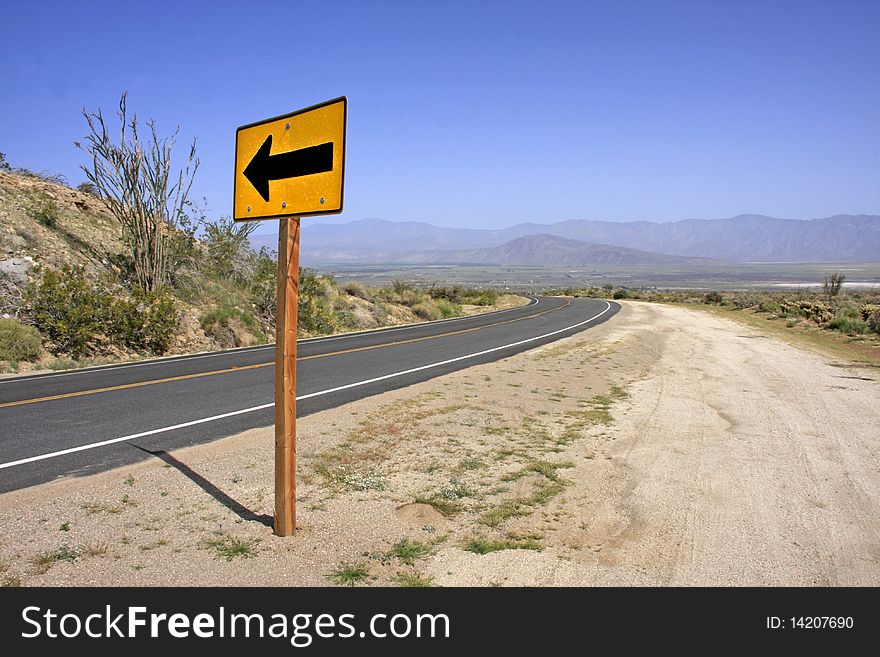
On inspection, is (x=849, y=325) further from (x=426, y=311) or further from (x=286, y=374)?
(x=286, y=374)

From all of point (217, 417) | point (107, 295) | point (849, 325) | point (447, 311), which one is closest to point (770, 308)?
point (849, 325)

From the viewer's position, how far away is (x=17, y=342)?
14.2 m

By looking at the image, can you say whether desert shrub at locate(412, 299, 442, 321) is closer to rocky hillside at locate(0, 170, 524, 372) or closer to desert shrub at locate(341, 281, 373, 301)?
desert shrub at locate(341, 281, 373, 301)

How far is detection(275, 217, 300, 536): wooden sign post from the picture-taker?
15.6 feet

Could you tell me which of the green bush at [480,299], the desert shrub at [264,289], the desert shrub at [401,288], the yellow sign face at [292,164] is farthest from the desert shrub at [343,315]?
the green bush at [480,299]

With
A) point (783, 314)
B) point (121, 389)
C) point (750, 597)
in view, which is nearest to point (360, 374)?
point (121, 389)

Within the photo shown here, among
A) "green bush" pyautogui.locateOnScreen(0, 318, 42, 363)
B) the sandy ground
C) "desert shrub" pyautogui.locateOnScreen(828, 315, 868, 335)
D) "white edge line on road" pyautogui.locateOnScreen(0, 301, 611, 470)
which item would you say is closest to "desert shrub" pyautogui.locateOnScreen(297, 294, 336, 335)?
"white edge line on road" pyautogui.locateOnScreen(0, 301, 611, 470)

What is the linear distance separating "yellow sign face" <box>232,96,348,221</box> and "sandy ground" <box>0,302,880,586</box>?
7.99 feet

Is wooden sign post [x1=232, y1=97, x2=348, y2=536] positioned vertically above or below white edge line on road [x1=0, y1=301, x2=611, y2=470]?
above

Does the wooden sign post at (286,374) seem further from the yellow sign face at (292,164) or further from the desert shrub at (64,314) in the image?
the desert shrub at (64,314)

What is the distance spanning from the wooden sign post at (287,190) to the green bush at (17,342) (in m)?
11.7

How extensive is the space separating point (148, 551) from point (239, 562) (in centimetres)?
68

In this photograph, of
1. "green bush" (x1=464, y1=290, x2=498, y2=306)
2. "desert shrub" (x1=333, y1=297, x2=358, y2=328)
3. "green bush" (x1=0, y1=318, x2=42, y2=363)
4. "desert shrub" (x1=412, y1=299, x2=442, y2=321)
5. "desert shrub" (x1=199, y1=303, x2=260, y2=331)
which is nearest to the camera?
"green bush" (x1=0, y1=318, x2=42, y2=363)

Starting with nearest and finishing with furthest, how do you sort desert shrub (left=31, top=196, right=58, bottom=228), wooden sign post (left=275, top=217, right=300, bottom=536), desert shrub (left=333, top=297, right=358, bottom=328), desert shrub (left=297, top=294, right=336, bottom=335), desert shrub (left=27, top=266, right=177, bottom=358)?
wooden sign post (left=275, top=217, right=300, bottom=536) < desert shrub (left=27, top=266, right=177, bottom=358) < desert shrub (left=31, top=196, right=58, bottom=228) < desert shrub (left=297, top=294, right=336, bottom=335) < desert shrub (left=333, top=297, right=358, bottom=328)
